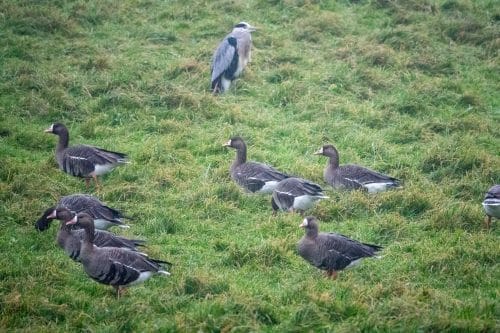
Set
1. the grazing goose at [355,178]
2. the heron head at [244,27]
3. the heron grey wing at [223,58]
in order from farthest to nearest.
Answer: the heron head at [244,27] → the heron grey wing at [223,58] → the grazing goose at [355,178]

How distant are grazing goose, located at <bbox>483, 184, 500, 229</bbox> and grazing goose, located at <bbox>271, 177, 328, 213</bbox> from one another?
194cm

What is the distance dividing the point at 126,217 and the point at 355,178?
3177 mm

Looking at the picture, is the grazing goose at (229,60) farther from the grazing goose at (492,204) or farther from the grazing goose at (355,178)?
the grazing goose at (492,204)

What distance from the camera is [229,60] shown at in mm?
14375

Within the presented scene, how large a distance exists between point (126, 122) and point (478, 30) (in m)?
8.35

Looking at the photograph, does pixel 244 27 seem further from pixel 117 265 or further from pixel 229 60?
pixel 117 265

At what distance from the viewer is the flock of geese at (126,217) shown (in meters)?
7.86

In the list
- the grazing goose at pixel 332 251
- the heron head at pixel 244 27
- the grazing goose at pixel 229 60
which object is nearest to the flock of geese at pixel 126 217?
the grazing goose at pixel 332 251

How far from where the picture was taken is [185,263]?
855 cm

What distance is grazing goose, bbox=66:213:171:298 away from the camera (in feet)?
25.3

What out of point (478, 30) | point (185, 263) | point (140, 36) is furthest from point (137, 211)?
point (478, 30)

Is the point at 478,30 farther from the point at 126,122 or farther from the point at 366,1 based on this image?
the point at 126,122

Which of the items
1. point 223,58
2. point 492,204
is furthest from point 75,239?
point 223,58

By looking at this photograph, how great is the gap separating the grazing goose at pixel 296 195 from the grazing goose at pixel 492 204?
6.37ft
